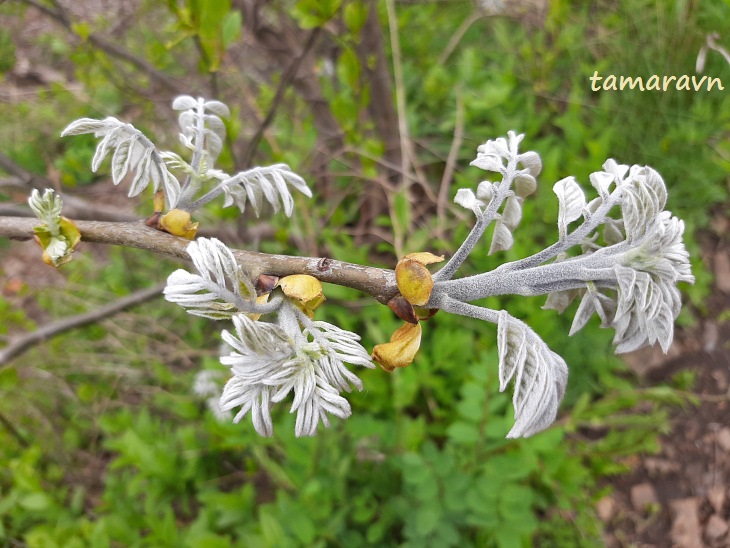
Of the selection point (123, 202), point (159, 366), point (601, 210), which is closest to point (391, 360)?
point (601, 210)

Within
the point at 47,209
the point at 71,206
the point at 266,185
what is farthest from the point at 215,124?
the point at 71,206

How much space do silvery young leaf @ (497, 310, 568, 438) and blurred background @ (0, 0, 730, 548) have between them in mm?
1122

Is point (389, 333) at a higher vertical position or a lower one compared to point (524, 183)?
lower

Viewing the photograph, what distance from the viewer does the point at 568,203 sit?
0.85 metres

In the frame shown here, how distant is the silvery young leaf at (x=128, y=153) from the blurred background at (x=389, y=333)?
2.47 ft

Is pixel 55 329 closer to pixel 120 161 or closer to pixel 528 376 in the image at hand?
pixel 120 161

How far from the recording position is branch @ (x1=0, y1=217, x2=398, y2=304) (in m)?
0.82

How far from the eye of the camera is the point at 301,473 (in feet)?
6.43

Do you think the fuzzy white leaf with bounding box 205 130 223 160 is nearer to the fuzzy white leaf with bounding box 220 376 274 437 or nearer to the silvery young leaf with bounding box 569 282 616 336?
the fuzzy white leaf with bounding box 220 376 274 437

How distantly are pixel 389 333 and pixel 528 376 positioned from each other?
5.06 ft

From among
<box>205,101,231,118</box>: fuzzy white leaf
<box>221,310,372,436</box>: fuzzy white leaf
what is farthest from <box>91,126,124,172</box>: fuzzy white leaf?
<box>221,310,372,436</box>: fuzzy white leaf

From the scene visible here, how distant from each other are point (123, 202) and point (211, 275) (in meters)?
3.67

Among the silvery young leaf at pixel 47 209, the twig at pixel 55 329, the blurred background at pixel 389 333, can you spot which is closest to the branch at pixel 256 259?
the silvery young leaf at pixel 47 209

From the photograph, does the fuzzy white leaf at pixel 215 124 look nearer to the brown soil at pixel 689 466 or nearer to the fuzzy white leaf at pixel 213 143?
the fuzzy white leaf at pixel 213 143
